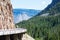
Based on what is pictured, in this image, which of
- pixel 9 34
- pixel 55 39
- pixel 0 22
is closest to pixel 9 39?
pixel 9 34

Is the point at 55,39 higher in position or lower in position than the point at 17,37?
lower

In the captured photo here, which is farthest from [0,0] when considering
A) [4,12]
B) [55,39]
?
[55,39]

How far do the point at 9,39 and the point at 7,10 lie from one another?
9.88ft

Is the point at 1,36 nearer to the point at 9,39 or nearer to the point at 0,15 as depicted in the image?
the point at 9,39

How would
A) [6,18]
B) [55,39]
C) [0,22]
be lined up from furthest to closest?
1. [55,39]
2. [6,18]
3. [0,22]

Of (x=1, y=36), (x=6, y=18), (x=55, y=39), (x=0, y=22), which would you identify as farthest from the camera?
(x=55, y=39)

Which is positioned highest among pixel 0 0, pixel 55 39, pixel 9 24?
pixel 0 0

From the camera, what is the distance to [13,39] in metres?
7.80

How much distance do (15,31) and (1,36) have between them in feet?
1.78

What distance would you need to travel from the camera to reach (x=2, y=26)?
30.8 feet

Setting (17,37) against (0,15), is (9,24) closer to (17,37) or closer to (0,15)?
(0,15)

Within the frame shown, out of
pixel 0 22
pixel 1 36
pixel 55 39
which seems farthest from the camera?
pixel 55 39

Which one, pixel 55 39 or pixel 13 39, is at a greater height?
pixel 13 39

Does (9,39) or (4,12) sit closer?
(9,39)
